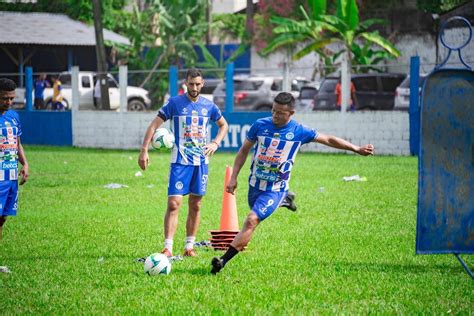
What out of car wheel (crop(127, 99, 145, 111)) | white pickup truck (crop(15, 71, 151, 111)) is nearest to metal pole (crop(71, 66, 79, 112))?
white pickup truck (crop(15, 71, 151, 111))

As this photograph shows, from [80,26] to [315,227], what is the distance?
38.4m

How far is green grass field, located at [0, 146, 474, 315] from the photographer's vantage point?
739cm

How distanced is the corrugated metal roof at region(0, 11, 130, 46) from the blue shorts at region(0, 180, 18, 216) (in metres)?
33.0

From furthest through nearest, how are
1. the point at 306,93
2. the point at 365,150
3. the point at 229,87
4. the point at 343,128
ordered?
the point at 306,93
the point at 229,87
the point at 343,128
the point at 365,150

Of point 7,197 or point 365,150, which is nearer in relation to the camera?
point 365,150

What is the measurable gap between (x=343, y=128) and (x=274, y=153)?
1718 centimetres

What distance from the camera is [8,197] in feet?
30.6

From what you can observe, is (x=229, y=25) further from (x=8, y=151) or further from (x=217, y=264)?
(x=217, y=264)

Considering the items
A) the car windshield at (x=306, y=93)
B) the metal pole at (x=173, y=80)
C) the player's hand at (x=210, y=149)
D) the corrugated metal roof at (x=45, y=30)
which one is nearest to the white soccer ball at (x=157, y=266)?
the player's hand at (x=210, y=149)

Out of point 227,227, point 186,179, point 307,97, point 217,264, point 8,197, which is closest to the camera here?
point 217,264

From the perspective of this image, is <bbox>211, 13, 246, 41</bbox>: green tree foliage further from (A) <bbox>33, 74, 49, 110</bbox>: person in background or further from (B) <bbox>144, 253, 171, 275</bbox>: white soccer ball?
(B) <bbox>144, 253, 171, 275</bbox>: white soccer ball

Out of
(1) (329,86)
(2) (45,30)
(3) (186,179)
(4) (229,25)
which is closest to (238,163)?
(3) (186,179)

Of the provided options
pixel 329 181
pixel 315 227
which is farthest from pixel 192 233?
pixel 329 181

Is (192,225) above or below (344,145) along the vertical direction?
below
